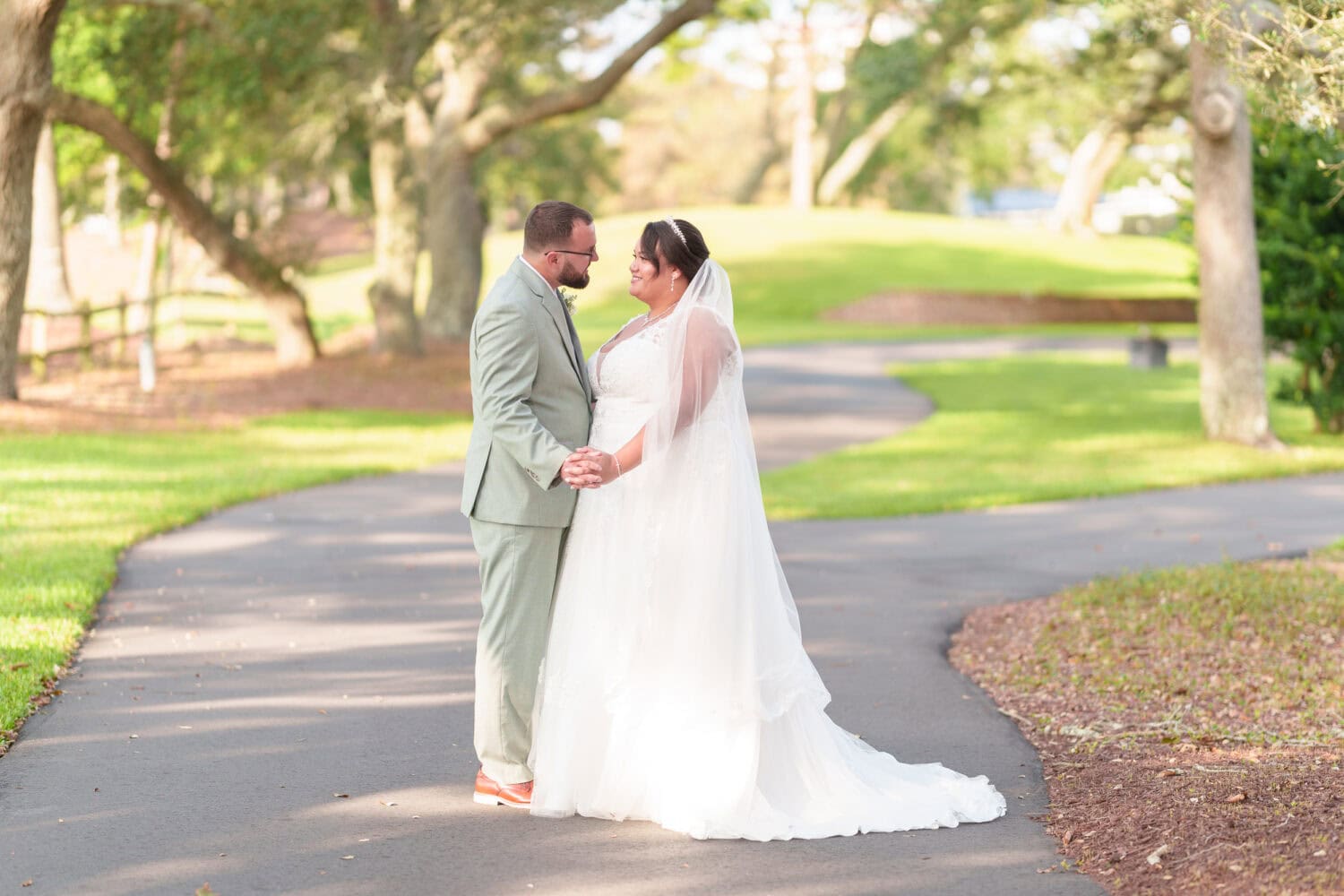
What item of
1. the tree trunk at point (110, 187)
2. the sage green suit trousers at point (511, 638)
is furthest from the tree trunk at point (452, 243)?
the sage green suit trousers at point (511, 638)

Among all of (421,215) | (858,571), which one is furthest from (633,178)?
(858,571)

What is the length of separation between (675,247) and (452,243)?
24030 millimetres

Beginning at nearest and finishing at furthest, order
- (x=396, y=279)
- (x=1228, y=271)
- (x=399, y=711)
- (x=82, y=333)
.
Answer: (x=399, y=711), (x=1228, y=271), (x=82, y=333), (x=396, y=279)

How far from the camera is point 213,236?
90.6ft

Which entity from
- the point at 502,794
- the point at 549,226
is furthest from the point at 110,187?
the point at 502,794

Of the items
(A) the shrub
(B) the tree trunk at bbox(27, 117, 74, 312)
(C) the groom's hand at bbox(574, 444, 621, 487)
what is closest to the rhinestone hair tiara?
(C) the groom's hand at bbox(574, 444, 621, 487)

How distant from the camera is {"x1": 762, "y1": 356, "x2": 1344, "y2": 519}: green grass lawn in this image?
15805mm

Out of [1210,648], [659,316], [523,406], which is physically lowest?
[1210,648]

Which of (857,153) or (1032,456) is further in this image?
(857,153)

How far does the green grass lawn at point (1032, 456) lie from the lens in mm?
15805

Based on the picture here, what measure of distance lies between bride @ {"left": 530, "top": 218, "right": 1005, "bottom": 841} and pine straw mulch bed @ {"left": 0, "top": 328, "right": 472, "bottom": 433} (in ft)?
47.4

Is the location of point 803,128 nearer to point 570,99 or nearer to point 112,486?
point 570,99

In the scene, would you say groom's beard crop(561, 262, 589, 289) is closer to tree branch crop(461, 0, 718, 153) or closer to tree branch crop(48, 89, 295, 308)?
tree branch crop(48, 89, 295, 308)

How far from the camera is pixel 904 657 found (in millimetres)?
9102
